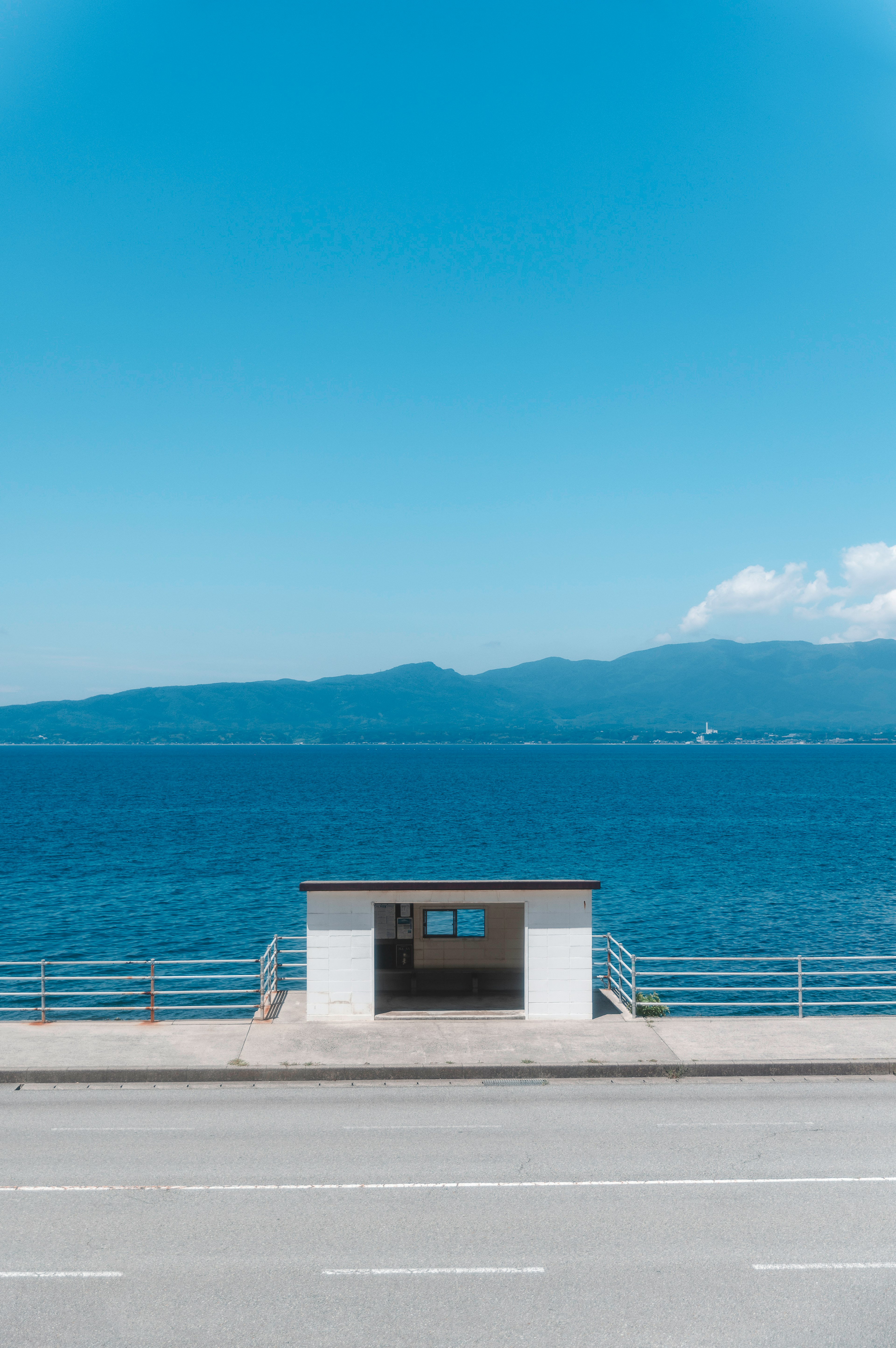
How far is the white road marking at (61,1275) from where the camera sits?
8.80m

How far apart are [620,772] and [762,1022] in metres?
173

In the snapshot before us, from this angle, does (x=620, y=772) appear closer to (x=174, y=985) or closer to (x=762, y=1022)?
(x=174, y=985)

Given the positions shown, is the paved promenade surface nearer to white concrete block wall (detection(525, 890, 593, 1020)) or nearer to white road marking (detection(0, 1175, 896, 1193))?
white concrete block wall (detection(525, 890, 593, 1020))

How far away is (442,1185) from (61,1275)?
4125mm

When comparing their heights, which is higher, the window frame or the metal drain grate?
the window frame

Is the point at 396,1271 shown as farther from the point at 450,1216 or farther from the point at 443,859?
the point at 443,859

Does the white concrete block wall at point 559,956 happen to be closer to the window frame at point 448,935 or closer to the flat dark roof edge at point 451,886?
the flat dark roof edge at point 451,886

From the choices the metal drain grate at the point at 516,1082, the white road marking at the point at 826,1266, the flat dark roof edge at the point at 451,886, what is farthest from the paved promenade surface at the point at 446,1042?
the white road marking at the point at 826,1266

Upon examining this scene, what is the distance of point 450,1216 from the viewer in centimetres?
1005

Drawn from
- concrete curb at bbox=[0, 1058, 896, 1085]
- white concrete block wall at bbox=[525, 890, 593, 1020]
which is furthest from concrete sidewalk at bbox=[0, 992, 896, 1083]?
white concrete block wall at bbox=[525, 890, 593, 1020]

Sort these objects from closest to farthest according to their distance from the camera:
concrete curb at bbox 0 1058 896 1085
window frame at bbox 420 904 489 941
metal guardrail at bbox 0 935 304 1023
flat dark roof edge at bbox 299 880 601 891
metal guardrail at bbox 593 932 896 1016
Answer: concrete curb at bbox 0 1058 896 1085, flat dark roof edge at bbox 299 880 601 891, window frame at bbox 420 904 489 941, metal guardrail at bbox 0 935 304 1023, metal guardrail at bbox 593 932 896 1016

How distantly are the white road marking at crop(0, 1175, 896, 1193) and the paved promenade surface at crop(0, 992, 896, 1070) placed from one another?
154 inches

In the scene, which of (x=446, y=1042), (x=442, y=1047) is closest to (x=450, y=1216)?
(x=442, y=1047)

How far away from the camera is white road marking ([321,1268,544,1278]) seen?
8.79 m
